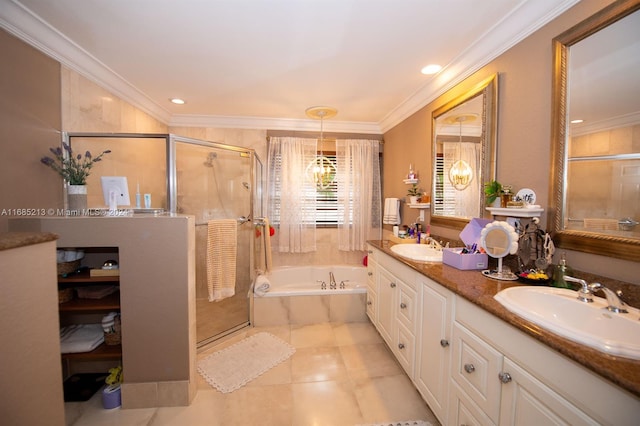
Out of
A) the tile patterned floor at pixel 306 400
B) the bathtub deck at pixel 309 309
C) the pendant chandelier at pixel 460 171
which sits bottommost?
the tile patterned floor at pixel 306 400

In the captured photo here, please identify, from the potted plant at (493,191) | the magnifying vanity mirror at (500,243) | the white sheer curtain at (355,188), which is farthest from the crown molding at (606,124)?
the white sheer curtain at (355,188)

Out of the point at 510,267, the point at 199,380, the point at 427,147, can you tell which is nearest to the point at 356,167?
the point at 427,147

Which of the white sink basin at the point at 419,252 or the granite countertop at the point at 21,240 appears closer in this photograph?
the granite countertop at the point at 21,240

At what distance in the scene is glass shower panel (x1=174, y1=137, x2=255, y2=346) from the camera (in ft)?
8.40

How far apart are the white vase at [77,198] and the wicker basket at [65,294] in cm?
55

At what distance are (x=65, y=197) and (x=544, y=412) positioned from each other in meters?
2.92

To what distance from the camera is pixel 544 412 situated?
2.59 feet

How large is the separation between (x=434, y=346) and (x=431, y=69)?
6.83 ft

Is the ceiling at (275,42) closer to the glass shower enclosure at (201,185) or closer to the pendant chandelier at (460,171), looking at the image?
the pendant chandelier at (460,171)

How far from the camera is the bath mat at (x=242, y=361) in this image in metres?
1.87

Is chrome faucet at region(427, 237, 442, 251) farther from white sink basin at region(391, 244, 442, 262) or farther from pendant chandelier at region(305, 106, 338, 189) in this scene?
pendant chandelier at region(305, 106, 338, 189)

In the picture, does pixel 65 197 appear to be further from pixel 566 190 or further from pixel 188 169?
pixel 566 190

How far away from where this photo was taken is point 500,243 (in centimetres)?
135

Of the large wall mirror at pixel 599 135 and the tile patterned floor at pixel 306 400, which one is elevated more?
the large wall mirror at pixel 599 135
